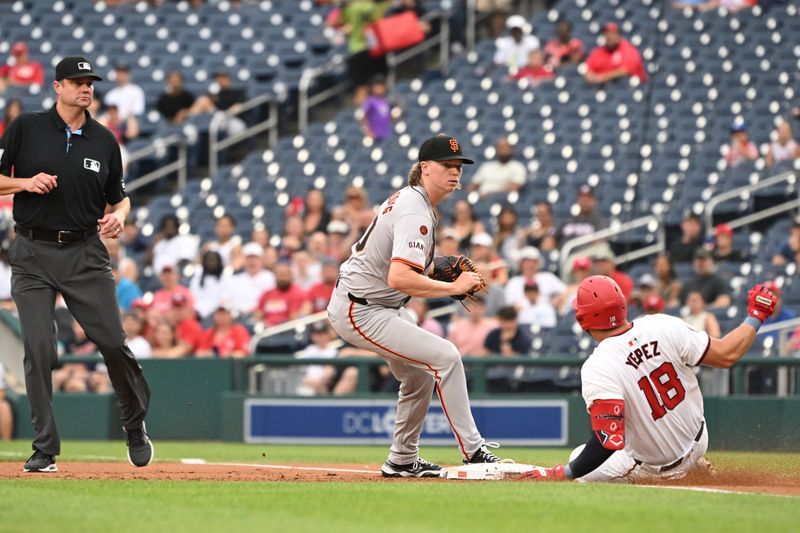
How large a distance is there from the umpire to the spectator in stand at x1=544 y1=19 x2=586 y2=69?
11.8m

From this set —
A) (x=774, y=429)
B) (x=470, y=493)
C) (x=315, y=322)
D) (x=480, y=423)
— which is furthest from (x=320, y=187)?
(x=470, y=493)

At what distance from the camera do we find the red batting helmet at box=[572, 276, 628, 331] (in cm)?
747

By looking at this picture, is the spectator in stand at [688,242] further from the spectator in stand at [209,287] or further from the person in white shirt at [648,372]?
the person in white shirt at [648,372]

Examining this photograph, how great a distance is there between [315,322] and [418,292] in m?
7.35

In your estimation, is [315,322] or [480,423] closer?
[480,423]

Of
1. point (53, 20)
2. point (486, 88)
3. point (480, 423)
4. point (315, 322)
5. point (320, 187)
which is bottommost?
point (480, 423)

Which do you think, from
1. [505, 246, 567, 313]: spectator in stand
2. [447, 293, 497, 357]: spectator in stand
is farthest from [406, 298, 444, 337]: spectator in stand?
[505, 246, 567, 313]: spectator in stand

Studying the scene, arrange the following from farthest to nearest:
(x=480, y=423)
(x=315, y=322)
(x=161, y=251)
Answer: (x=161, y=251)
(x=315, y=322)
(x=480, y=423)

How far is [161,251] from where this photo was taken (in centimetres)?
1764

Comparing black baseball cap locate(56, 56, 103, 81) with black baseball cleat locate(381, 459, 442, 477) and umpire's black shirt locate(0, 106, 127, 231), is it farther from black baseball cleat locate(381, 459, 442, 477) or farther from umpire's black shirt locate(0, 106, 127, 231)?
black baseball cleat locate(381, 459, 442, 477)

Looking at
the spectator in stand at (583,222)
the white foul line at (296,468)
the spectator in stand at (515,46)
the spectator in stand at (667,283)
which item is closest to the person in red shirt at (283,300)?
the spectator in stand at (583,222)

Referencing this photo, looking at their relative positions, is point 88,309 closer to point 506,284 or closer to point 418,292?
point 418,292

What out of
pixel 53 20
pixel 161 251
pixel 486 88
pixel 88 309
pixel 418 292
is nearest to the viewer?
pixel 418 292

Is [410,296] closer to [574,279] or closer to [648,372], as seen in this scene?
[648,372]
